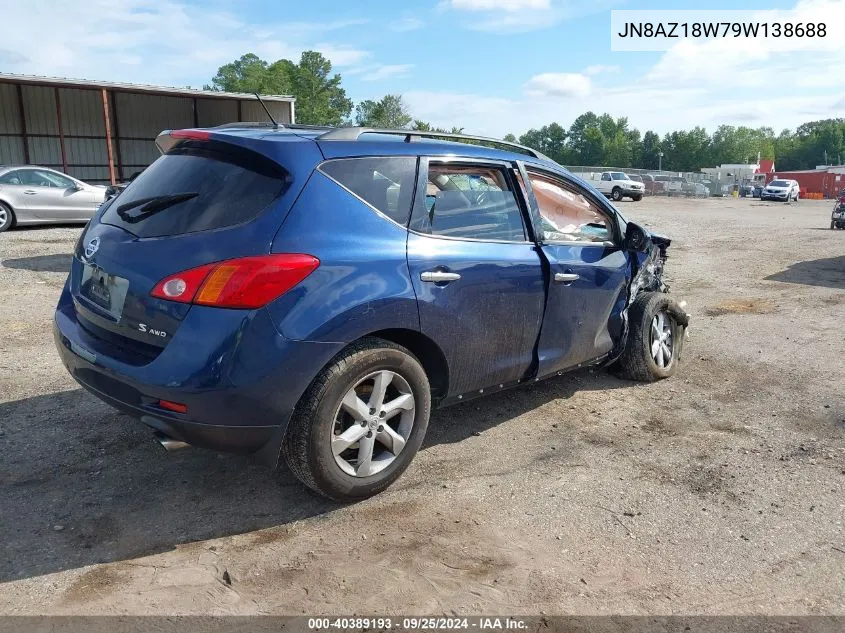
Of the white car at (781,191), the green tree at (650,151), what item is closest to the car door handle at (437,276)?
the white car at (781,191)

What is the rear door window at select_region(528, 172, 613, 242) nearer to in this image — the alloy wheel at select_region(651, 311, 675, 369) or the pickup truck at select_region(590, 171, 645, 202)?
the alloy wheel at select_region(651, 311, 675, 369)

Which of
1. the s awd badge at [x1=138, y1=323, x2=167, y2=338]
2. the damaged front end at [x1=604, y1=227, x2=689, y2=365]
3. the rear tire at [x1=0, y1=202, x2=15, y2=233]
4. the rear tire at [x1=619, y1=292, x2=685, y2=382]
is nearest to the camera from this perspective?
the s awd badge at [x1=138, y1=323, x2=167, y2=338]

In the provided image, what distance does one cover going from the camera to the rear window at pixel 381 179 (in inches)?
130

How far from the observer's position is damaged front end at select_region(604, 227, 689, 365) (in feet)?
16.6

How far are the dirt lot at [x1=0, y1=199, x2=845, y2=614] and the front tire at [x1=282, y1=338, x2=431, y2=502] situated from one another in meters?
0.18

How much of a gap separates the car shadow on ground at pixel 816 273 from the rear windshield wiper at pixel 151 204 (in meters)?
9.74

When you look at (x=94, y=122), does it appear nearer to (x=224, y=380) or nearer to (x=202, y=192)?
(x=202, y=192)

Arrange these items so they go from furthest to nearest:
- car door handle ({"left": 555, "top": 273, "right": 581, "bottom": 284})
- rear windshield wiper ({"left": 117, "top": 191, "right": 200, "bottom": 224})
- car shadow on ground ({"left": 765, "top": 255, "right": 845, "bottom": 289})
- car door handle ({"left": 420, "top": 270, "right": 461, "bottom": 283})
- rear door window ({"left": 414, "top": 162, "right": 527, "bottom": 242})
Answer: car shadow on ground ({"left": 765, "top": 255, "right": 845, "bottom": 289})
car door handle ({"left": 555, "top": 273, "right": 581, "bottom": 284})
rear door window ({"left": 414, "top": 162, "right": 527, "bottom": 242})
car door handle ({"left": 420, "top": 270, "right": 461, "bottom": 283})
rear windshield wiper ({"left": 117, "top": 191, "right": 200, "bottom": 224})

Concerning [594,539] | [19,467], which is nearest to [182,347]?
[19,467]

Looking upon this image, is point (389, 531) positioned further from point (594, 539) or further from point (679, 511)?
point (679, 511)

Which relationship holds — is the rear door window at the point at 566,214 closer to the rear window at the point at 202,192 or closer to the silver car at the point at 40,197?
the rear window at the point at 202,192

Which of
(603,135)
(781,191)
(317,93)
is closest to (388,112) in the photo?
(317,93)

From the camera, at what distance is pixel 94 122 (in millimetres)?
28016

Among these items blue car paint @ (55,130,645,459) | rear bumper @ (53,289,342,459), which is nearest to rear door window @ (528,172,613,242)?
blue car paint @ (55,130,645,459)
